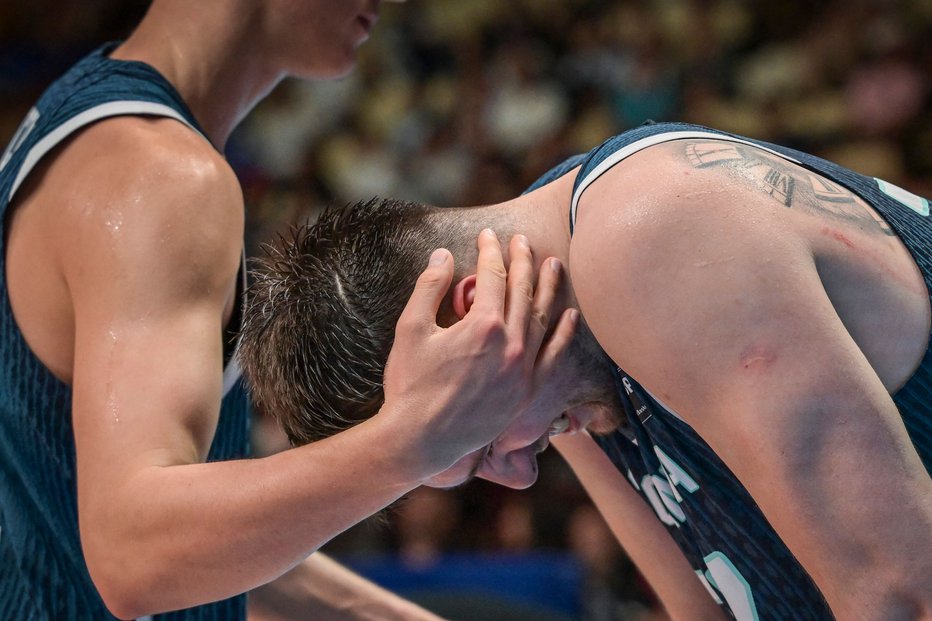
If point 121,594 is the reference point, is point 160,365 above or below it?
above

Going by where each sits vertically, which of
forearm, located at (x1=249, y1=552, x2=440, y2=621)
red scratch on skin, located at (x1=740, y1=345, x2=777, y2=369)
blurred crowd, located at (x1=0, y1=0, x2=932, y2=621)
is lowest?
blurred crowd, located at (x1=0, y1=0, x2=932, y2=621)

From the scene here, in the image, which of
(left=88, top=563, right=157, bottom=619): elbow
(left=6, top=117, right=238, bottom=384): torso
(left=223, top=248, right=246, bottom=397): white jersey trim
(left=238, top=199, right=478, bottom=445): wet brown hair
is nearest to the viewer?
(left=88, top=563, right=157, bottom=619): elbow

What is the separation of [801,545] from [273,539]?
68 centimetres

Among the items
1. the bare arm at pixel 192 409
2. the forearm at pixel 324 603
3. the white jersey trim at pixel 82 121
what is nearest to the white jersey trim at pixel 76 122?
the white jersey trim at pixel 82 121

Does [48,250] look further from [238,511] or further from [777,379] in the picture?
[777,379]

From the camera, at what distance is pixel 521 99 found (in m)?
6.25

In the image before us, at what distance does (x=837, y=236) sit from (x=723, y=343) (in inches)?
8.5

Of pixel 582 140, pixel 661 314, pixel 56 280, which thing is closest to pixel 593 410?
pixel 661 314

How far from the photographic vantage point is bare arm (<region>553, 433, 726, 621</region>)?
202cm

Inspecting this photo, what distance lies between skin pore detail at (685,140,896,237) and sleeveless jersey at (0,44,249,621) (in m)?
0.92

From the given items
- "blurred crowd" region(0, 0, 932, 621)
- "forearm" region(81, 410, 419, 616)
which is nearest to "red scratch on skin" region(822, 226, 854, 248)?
"forearm" region(81, 410, 419, 616)

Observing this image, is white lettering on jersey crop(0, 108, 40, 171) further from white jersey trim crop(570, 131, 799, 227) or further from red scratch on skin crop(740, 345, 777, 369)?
red scratch on skin crop(740, 345, 777, 369)

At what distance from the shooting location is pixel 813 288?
1253 millimetres

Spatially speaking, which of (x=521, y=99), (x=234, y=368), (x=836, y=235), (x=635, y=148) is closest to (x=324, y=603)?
(x=234, y=368)
